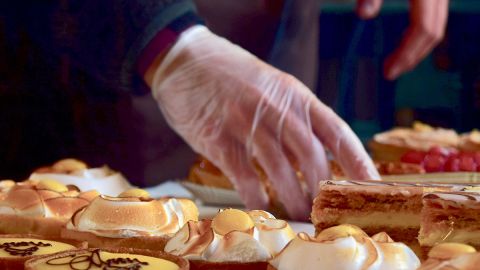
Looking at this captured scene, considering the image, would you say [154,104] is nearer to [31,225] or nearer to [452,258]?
[31,225]

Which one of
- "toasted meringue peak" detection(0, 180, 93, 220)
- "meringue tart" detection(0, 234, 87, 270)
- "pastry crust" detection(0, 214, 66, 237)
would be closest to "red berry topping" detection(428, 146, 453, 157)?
"toasted meringue peak" detection(0, 180, 93, 220)

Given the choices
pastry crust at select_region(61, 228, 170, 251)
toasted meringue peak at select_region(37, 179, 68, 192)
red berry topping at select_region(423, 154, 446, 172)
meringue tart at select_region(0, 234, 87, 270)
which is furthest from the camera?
red berry topping at select_region(423, 154, 446, 172)

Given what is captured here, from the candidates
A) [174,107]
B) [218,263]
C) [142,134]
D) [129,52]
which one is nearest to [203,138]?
[174,107]

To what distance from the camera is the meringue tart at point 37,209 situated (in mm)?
1609

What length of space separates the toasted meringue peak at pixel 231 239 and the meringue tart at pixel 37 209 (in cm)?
33

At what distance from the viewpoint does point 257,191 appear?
2273 mm

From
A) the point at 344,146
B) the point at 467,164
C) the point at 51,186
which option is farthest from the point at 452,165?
the point at 51,186

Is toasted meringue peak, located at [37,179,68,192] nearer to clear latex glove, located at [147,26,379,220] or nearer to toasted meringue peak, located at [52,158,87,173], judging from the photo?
toasted meringue peak, located at [52,158,87,173]

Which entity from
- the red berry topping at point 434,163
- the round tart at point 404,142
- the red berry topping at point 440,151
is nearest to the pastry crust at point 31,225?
the red berry topping at point 434,163

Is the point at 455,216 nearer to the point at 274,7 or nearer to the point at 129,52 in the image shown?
the point at 129,52

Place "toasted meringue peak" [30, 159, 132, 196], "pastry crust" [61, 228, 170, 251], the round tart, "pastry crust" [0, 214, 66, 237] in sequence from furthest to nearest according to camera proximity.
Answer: the round tart, "toasted meringue peak" [30, 159, 132, 196], "pastry crust" [0, 214, 66, 237], "pastry crust" [61, 228, 170, 251]

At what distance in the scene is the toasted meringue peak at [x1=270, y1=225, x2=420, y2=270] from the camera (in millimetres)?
1167

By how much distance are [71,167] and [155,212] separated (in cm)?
77

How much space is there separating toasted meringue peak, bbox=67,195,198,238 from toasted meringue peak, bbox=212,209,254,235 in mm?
126
